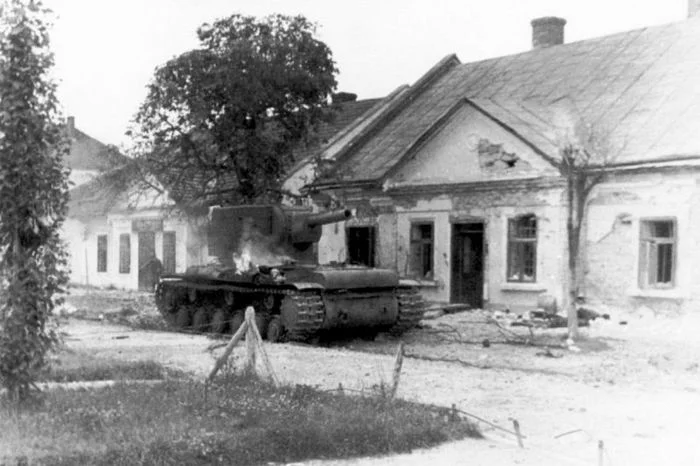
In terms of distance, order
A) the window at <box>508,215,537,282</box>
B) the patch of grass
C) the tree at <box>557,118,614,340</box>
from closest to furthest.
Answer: the patch of grass, the tree at <box>557,118,614,340</box>, the window at <box>508,215,537,282</box>

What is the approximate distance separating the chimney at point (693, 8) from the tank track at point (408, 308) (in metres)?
11.2

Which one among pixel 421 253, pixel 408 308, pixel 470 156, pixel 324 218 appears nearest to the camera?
pixel 408 308

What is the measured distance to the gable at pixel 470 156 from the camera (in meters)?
20.5

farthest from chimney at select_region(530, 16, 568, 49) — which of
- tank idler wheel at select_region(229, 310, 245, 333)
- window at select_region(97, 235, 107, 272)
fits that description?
window at select_region(97, 235, 107, 272)

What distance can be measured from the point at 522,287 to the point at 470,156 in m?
3.27

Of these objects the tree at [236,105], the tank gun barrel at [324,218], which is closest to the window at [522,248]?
the tank gun barrel at [324,218]

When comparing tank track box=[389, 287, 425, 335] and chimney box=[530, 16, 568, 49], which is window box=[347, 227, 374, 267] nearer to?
tank track box=[389, 287, 425, 335]

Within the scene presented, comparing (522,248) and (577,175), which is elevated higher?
(577,175)

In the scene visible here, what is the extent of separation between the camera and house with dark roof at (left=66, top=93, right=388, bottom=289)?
82.3 feet

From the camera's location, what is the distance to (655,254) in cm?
1825

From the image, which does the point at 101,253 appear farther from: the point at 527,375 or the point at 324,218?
the point at 527,375

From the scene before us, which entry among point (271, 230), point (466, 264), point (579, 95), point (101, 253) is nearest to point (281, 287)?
point (271, 230)

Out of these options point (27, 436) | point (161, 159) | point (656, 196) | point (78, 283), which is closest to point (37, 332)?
point (27, 436)

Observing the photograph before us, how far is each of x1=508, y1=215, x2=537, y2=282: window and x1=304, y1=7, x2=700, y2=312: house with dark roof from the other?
0.10ft
